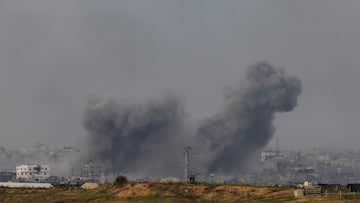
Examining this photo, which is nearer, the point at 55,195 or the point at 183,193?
the point at 183,193

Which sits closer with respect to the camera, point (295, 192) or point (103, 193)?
point (295, 192)

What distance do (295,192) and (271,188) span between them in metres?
12.0

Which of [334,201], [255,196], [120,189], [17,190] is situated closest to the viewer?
[334,201]

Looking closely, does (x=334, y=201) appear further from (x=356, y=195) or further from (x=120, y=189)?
(x=120, y=189)

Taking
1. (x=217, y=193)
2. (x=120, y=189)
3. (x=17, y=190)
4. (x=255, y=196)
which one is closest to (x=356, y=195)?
(x=255, y=196)

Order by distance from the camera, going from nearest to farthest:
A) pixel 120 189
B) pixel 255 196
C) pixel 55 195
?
pixel 255 196, pixel 120 189, pixel 55 195

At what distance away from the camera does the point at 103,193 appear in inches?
6284

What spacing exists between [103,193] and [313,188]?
A: 52.1 m

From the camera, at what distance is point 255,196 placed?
132m

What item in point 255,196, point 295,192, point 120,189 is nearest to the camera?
point 295,192

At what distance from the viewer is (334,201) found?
364ft

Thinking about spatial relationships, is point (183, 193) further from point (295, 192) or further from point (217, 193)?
point (295, 192)

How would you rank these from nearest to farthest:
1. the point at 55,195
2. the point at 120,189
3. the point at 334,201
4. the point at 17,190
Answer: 1. the point at 334,201
2. the point at 120,189
3. the point at 55,195
4. the point at 17,190

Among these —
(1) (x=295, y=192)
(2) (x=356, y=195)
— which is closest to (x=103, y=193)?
Answer: (1) (x=295, y=192)
